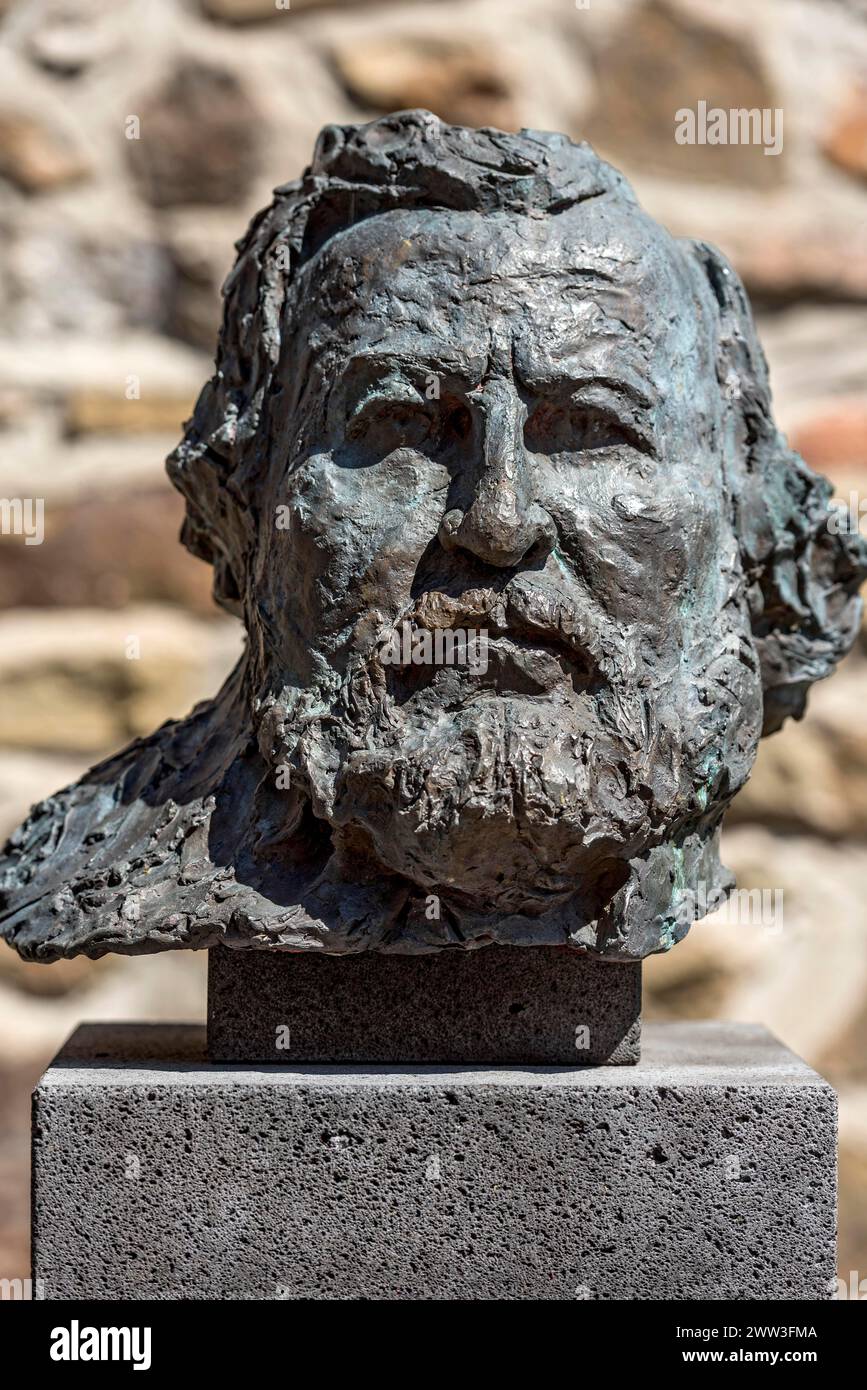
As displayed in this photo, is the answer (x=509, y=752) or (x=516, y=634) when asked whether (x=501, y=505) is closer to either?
(x=516, y=634)

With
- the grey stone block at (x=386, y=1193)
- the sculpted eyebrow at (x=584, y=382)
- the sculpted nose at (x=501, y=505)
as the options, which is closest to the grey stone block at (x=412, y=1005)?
the grey stone block at (x=386, y=1193)

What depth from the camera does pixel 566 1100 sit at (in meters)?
1.70

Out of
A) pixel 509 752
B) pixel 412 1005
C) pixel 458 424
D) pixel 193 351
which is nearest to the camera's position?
pixel 509 752

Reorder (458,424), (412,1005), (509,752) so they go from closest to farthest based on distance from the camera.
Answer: (509,752), (458,424), (412,1005)

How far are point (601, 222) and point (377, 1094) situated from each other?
851mm

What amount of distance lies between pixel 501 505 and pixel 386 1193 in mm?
660

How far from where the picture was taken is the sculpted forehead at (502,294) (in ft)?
5.30

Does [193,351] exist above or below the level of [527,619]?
above

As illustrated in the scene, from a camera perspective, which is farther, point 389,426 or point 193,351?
point 193,351

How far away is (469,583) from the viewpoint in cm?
160

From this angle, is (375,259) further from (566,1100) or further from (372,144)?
(566,1100)

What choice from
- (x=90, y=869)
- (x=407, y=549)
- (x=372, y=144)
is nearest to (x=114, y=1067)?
(x=90, y=869)

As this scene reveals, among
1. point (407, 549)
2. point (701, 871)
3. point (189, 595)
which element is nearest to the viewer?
point (407, 549)

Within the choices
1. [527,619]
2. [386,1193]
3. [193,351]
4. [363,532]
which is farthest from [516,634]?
[193,351]
